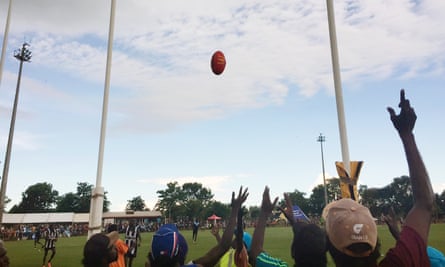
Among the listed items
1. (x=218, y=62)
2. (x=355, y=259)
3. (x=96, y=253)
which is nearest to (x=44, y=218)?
(x=218, y=62)

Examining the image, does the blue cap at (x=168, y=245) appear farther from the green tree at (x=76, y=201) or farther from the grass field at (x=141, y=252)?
the green tree at (x=76, y=201)

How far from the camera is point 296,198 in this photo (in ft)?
324

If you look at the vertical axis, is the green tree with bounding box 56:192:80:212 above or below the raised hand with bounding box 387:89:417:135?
above

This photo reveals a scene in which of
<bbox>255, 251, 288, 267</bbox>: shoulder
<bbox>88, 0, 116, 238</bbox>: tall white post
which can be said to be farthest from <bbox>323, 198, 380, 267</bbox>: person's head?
Answer: <bbox>88, 0, 116, 238</bbox>: tall white post

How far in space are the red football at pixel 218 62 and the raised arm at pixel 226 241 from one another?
3.40 meters

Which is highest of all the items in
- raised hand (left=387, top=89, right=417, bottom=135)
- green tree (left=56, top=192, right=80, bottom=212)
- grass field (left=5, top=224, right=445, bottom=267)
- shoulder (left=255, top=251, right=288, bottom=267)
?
green tree (left=56, top=192, right=80, bottom=212)

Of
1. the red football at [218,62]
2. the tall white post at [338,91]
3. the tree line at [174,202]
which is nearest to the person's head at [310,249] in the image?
the tall white post at [338,91]

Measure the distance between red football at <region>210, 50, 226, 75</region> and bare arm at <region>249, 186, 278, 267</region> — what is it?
3.51 meters

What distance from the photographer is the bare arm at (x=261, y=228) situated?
3.09 meters

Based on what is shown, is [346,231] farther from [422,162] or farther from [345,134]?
[345,134]

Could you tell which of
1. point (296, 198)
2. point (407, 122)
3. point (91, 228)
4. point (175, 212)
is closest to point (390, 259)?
point (407, 122)

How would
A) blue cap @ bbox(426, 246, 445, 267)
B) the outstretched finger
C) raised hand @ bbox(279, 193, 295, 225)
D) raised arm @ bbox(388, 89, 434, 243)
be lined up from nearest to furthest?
raised arm @ bbox(388, 89, 434, 243) < the outstretched finger < blue cap @ bbox(426, 246, 445, 267) < raised hand @ bbox(279, 193, 295, 225)

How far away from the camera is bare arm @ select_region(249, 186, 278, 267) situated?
3092 millimetres

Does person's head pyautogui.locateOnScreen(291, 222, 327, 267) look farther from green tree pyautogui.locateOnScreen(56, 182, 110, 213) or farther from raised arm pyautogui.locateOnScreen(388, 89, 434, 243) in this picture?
green tree pyautogui.locateOnScreen(56, 182, 110, 213)
